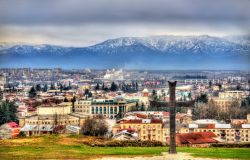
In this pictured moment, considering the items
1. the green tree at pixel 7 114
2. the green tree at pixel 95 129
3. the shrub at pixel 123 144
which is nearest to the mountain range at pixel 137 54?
the green tree at pixel 7 114

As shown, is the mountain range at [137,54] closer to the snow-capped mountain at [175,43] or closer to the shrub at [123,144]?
the snow-capped mountain at [175,43]

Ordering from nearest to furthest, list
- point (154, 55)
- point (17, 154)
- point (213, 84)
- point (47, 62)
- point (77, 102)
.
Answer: point (17, 154) < point (77, 102) < point (213, 84) < point (154, 55) < point (47, 62)

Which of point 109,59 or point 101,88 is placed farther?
point 109,59

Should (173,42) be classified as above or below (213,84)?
above

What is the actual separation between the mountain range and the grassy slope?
39.5 meters

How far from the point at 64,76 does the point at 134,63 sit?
43.6 ft

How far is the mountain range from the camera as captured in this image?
5647 cm

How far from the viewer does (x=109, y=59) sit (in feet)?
250

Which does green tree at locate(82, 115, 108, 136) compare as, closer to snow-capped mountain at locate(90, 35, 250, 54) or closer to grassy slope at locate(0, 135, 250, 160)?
grassy slope at locate(0, 135, 250, 160)

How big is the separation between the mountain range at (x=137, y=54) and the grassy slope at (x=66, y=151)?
39.5 m

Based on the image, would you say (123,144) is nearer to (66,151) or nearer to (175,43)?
(66,151)

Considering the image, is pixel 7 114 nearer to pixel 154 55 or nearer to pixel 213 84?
pixel 213 84

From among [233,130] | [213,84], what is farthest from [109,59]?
[233,130]

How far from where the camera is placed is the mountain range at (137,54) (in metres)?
56.5
